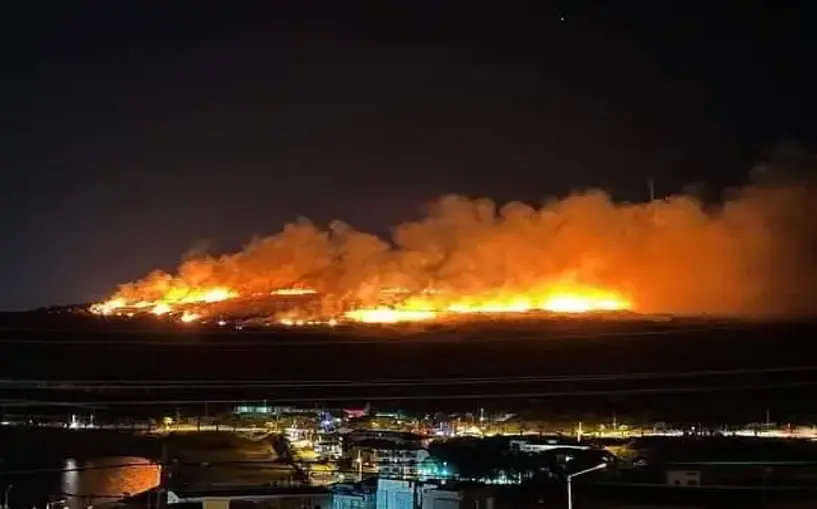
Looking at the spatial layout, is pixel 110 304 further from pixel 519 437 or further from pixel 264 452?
pixel 519 437

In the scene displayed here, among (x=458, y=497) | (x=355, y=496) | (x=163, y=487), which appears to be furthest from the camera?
(x=163, y=487)

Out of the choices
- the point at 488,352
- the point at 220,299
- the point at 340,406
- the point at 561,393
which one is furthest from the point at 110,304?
the point at 561,393

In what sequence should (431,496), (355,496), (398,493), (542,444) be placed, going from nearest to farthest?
(431,496), (398,493), (355,496), (542,444)

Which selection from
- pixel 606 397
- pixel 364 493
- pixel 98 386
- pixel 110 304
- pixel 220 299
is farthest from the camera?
pixel 220 299

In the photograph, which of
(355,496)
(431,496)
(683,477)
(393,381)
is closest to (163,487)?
(355,496)

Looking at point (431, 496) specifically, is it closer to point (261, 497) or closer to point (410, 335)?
point (261, 497)

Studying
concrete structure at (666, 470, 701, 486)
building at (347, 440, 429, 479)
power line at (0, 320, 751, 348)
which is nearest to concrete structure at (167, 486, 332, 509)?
building at (347, 440, 429, 479)

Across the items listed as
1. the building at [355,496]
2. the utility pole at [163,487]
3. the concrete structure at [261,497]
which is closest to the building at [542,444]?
the building at [355,496]
